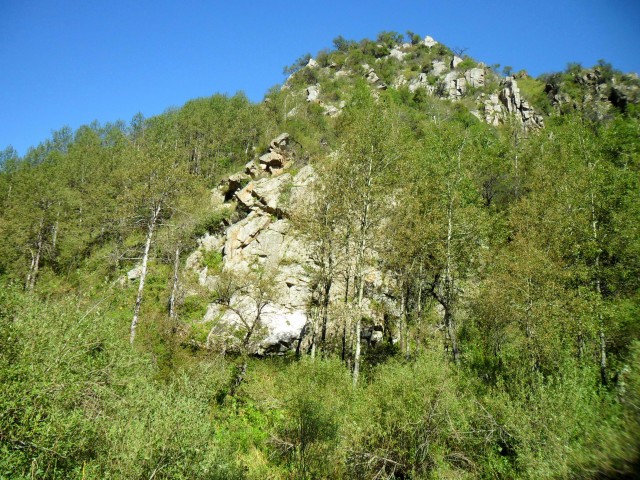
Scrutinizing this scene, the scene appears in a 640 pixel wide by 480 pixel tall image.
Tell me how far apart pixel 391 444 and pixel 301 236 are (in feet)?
55.1

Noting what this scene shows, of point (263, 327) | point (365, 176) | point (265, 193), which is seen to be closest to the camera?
point (365, 176)

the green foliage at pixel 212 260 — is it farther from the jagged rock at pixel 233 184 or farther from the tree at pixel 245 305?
the jagged rock at pixel 233 184

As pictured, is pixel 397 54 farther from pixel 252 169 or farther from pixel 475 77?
pixel 252 169

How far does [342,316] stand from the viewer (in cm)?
2430

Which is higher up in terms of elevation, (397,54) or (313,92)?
(397,54)

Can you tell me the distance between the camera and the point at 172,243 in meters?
34.6

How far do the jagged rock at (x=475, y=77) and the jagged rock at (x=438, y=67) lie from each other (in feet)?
30.9

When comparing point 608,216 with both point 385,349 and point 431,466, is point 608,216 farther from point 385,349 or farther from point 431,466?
point 431,466

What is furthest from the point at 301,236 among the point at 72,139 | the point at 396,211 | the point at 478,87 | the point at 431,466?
the point at 478,87

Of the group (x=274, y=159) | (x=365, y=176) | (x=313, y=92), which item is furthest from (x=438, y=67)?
(x=365, y=176)

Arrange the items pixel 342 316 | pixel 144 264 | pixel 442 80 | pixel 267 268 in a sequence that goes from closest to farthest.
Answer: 1. pixel 342 316
2. pixel 144 264
3. pixel 267 268
4. pixel 442 80

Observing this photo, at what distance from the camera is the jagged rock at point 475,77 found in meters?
99.4

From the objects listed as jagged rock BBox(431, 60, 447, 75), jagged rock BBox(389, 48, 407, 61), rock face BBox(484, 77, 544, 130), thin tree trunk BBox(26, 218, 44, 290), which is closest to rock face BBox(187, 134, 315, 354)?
thin tree trunk BBox(26, 218, 44, 290)

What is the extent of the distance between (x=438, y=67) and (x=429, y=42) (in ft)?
98.7
